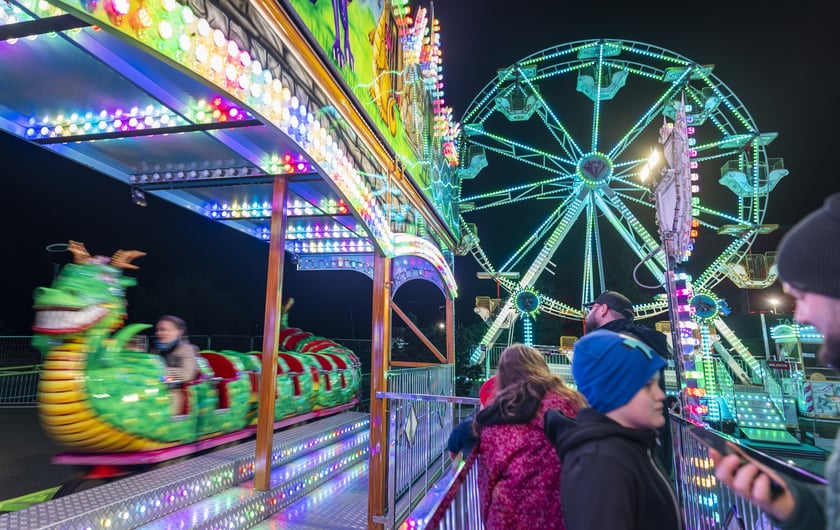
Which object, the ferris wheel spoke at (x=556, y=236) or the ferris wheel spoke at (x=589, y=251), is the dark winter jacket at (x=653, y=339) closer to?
the ferris wheel spoke at (x=589, y=251)

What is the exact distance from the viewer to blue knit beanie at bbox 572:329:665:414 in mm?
1259

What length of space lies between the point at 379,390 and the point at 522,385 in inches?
120

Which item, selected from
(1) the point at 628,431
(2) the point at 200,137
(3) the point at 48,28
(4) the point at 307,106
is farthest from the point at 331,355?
(1) the point at 628,431

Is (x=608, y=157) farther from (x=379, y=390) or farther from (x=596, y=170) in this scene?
(x=379, y=390)

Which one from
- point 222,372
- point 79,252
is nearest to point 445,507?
point 79,252

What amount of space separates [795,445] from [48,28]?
12195mm

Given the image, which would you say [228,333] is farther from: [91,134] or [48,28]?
[48,28]

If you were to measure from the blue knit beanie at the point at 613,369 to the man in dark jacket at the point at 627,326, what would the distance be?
4.66 feet

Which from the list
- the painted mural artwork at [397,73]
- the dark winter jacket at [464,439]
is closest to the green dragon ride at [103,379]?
the painted mural artwork at [397,73]

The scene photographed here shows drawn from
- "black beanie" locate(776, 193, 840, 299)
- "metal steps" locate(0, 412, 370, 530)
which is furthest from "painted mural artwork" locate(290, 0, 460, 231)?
"metal steps" locate(0, 412, 370, 530)

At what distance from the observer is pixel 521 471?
1.81 m

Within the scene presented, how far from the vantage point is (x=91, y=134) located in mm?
4352

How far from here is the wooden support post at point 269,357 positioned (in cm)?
408

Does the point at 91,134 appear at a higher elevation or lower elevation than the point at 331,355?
higher
